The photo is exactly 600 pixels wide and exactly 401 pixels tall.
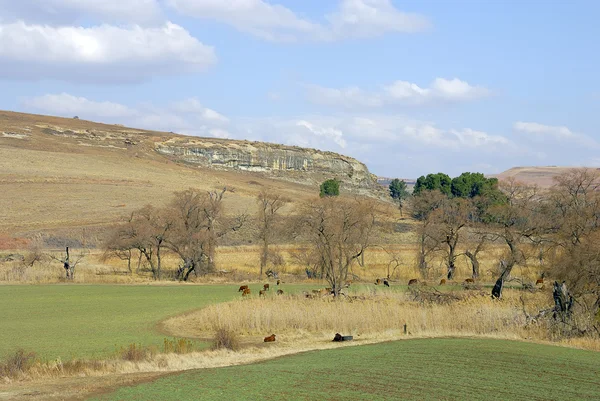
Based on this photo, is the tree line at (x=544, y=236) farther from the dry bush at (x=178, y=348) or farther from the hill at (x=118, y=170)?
the hill at (x=118, y=170)

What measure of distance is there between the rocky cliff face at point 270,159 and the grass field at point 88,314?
386 feet

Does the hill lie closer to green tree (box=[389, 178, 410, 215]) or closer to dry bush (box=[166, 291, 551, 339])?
green tree (box=[389, 178, 410, 215])

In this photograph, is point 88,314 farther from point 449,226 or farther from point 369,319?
point 449,226

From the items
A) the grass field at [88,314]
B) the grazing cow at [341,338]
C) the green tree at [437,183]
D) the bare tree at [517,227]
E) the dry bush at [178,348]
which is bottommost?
the grass field at [88,314]

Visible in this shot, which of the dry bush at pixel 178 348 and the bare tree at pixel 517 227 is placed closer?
the dry bush at pixel 178 348

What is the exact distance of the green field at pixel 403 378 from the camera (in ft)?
41.1

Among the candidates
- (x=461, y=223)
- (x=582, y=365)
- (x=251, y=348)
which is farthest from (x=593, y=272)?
(x=461, y=223)

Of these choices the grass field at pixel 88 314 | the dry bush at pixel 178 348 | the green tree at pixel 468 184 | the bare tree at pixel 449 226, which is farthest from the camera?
the green tree at pixel 468 184

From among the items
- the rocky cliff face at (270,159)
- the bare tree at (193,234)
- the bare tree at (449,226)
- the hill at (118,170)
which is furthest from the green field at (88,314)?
the rocky cliff face at (270,159)

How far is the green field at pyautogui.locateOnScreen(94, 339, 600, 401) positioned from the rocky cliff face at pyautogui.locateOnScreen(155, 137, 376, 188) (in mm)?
143858

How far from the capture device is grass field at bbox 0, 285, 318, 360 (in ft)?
73.9

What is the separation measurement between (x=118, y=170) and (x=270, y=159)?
58.6 metres

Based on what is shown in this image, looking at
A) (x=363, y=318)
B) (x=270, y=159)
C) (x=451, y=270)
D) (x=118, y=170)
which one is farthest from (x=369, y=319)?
(x=270, y=159)

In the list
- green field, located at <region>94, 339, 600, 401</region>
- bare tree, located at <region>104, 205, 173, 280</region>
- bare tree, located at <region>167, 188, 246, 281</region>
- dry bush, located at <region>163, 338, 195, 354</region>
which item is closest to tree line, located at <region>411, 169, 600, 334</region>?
green field, located at <region>94, 339, 600, 401</region>
